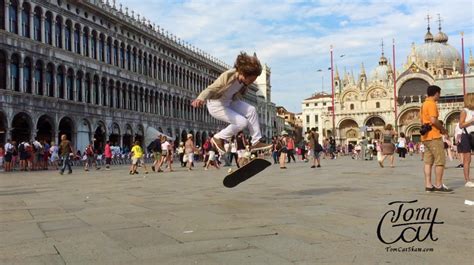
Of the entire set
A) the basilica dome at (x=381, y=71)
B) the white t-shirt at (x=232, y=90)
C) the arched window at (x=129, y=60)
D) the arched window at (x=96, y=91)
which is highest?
the basilica dome at (x=381, y=71)

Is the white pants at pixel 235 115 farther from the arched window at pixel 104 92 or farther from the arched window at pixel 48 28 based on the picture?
the arched window at pixel 104 92

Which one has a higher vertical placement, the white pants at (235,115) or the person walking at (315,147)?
the white pants at (235,115)

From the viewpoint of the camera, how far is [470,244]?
3633mm

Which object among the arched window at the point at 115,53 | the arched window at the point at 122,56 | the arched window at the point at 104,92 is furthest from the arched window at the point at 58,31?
the arched window at the point at 122,56

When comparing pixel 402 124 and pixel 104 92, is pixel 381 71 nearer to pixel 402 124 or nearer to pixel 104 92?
pixel 402 124

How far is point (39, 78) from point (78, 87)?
4.62 m

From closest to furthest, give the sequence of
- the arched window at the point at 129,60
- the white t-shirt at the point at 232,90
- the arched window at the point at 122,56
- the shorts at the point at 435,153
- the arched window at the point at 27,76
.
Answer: the white t-shirt at the point at 232,90, the shorts at the point at 435,153, the arched window at the point at 27,76, the arched window at the point at 122,56, the arched window at the point at 129,60

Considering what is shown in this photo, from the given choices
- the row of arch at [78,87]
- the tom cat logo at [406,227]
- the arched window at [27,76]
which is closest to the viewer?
the tom cat logo at [406,227]

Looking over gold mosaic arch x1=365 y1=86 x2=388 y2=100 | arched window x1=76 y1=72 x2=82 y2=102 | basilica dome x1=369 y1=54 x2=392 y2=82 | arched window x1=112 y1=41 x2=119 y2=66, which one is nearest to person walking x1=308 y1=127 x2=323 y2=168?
arched window x1=76 y1=72 x2=82 y2=102

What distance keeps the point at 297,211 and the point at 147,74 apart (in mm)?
45742

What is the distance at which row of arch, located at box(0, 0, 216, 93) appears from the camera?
3136cm

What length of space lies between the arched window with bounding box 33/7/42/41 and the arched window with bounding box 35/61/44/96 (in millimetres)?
1846

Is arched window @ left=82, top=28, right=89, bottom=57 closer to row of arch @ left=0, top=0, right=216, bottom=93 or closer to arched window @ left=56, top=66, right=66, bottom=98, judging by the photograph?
row of arch @ left=0, top=0, right=216, bottom=93

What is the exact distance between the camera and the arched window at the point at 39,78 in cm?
3306
